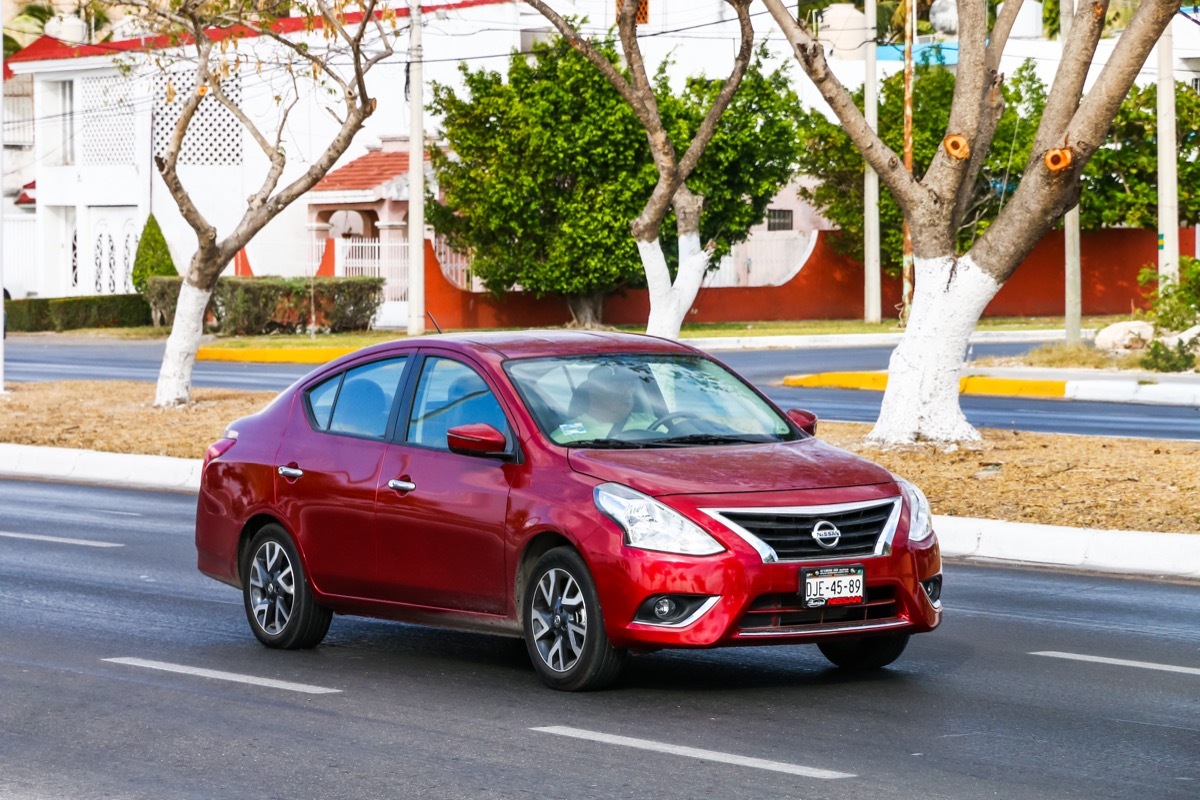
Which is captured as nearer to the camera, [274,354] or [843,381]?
[843,381]

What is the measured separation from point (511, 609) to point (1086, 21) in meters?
9.02

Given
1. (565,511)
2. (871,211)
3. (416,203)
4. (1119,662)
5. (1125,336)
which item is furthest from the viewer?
(871,211)

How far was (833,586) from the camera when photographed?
7.88 metres

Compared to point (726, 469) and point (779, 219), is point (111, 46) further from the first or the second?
point (726, 469)

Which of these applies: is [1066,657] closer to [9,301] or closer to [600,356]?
[600,356]

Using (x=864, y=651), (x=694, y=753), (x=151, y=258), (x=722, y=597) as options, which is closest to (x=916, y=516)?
(x=864, y=651)

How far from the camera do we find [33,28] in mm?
75250

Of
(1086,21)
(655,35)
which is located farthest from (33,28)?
(1086,21)

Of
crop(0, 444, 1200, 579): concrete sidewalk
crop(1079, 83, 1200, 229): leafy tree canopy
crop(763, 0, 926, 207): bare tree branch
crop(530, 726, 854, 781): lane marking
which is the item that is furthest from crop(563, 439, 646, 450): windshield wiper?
crop(1079, 83, 1200, 229): leafy tree canopy

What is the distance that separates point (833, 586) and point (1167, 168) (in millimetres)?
24958

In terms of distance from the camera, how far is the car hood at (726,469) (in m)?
7.91

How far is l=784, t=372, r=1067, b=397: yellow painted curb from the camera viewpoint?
26.8 m

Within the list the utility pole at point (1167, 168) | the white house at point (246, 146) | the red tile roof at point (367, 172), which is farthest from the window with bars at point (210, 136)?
the utility pole at point (1167, 168)

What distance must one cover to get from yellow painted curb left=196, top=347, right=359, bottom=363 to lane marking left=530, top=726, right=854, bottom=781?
28.0 meters
